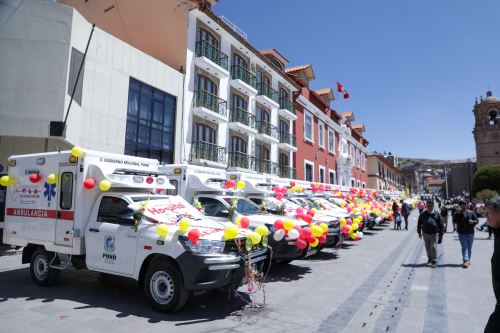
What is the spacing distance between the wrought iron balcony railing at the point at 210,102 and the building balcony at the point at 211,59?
141 cm

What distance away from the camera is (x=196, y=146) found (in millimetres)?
19547

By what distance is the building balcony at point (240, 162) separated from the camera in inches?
871

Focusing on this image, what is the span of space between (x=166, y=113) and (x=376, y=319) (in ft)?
49.1

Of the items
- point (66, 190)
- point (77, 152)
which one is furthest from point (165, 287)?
point (77, 152)

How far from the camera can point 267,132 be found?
2648 centimetres

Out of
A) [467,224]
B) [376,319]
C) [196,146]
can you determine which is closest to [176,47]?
[196,146]

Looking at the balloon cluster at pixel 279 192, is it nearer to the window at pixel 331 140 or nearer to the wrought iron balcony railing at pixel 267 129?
the wrought iron balcony railing at pixel 267 129

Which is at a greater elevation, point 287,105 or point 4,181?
point 287,105

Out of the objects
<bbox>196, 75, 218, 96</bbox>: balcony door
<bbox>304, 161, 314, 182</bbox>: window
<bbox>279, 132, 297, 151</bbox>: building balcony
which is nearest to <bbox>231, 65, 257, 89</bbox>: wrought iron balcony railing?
<bbox>196, 75, 218, 96</bbox>: balcony door

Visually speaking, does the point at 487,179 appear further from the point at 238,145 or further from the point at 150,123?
the point at 150,123

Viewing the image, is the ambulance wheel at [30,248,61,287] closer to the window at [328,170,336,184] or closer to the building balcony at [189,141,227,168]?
the building balcony at [189,141,227,168]

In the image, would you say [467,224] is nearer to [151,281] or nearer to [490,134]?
[151,281]

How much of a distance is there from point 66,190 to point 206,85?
14547 mm

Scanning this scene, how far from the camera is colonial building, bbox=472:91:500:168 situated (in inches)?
2958
